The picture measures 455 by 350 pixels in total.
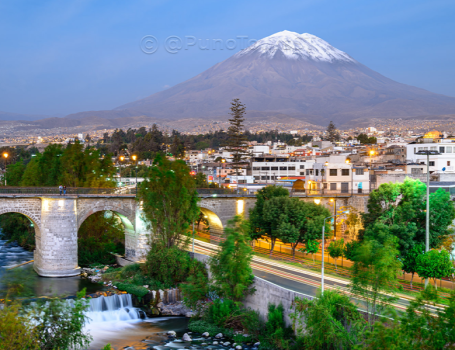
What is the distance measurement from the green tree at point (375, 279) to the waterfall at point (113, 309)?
1537 centimetres

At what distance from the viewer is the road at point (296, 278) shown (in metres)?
25.2

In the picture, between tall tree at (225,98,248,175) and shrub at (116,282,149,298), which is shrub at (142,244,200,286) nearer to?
shrub at (116,282,149,298)

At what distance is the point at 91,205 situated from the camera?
39.0 meters

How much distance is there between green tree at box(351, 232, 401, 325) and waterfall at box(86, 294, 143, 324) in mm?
15369

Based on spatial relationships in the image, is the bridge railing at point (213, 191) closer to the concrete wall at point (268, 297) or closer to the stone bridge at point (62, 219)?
the stone bridge at point (62, 219)

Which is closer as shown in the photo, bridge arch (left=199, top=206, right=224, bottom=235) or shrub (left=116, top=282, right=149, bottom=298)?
shrub (left=116, top=282, right=149, bottom=298)

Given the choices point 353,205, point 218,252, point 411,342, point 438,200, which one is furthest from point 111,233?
point 411,342

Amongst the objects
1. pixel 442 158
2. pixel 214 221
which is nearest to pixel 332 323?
pixel 214 221

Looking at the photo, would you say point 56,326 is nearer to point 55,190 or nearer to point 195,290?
point 195,290

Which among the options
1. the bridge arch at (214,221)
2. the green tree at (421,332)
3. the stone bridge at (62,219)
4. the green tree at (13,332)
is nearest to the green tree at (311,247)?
the bridge arch at (214,221)

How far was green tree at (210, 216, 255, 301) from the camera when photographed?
2788 cm

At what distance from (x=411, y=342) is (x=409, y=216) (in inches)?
599

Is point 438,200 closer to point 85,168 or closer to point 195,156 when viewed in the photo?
point 85,168

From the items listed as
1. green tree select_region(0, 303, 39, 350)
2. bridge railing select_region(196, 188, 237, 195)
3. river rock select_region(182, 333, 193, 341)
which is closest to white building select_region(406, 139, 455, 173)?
bridge railing select_region(196, 188, 237, 195)
